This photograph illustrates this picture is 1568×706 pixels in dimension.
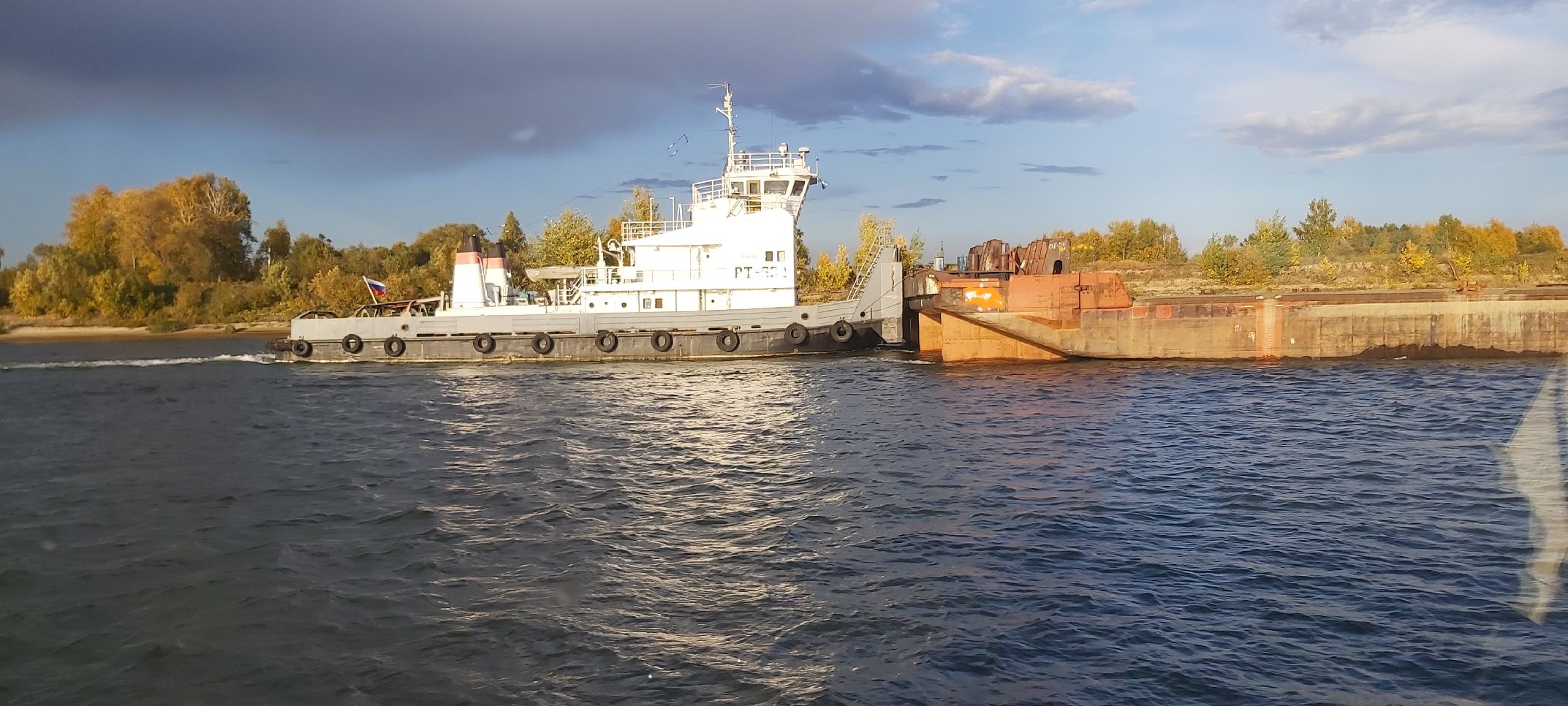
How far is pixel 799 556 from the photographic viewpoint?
31.6 feet

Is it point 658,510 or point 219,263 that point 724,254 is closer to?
point 658,510

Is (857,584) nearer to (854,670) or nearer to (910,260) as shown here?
(854,670)

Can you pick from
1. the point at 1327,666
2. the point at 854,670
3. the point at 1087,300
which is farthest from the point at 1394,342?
the point at 854,670

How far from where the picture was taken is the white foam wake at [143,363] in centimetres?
3444

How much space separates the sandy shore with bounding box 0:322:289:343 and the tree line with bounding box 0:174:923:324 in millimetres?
1479

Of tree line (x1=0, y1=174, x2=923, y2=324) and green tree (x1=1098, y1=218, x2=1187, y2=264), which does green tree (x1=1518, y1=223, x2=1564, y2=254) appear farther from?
tree line (x1=0, y1=174, x2=923, y2=324)

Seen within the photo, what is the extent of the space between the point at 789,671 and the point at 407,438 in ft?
42.5

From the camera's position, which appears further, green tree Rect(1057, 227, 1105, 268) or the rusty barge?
green tree Rect(1057, 227, 1105, 268)

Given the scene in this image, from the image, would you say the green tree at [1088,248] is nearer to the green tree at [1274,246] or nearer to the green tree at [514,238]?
the green tree at [1274,246]

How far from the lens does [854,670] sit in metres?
6.91

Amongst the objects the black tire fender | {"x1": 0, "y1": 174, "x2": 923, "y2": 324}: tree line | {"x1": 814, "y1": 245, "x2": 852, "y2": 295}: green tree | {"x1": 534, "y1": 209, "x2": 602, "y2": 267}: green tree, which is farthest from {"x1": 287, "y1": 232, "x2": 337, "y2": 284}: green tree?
Result: the black tire fender

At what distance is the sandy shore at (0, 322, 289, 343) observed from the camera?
59.8m

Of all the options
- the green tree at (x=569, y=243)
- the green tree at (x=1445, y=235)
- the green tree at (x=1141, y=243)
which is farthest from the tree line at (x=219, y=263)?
the green tree at (x=1445, y=235)

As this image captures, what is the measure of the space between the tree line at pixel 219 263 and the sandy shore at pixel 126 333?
58.2 inches
